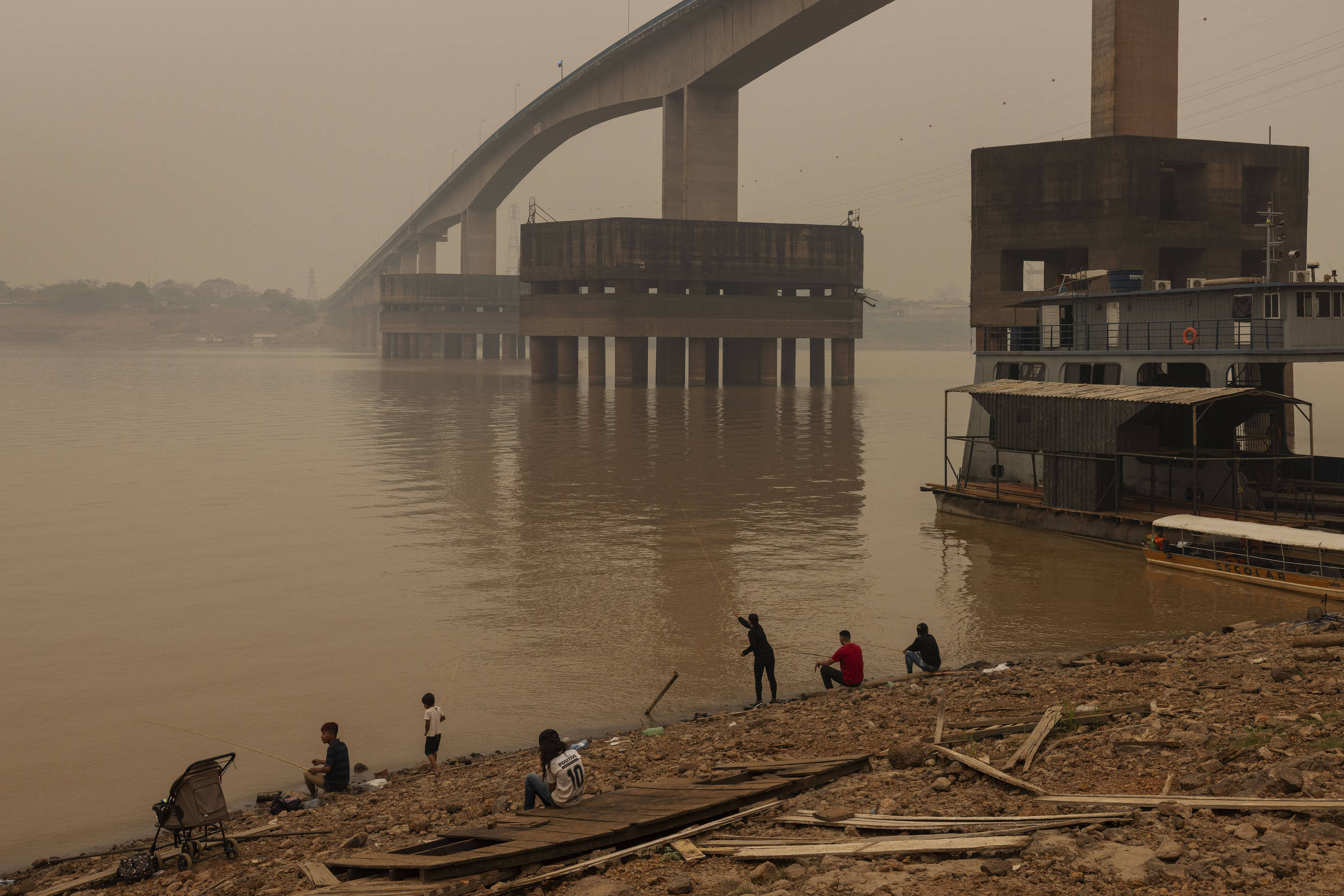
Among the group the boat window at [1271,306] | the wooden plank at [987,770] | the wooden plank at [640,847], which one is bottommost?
the wooden plank at [640,847]

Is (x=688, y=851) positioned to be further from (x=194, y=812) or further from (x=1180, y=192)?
(x=1180, y=192)

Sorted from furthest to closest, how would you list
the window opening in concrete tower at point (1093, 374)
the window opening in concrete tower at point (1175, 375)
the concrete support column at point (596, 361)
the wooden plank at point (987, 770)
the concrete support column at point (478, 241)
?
1. the concrete support column at point (478, 241)
2. the concrete support column at point (596, 361)
3. the window opening in concrete tower at point (1093, 374)
4. the window opening in concrete tower at point (1175, 375)
5. the wooden plank at point (987, 770)

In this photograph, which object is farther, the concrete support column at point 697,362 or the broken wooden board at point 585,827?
the concrete support column at point 697,362

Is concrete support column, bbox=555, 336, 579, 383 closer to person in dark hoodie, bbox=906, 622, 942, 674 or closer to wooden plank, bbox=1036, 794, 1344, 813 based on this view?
person in dark hoodie, bbox=906, 622, 942, 674

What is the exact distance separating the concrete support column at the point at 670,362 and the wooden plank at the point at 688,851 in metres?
102

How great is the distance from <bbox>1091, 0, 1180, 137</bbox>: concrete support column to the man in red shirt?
→ 1752 inches

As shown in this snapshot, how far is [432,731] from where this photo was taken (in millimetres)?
16953

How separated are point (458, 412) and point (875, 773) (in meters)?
71.5

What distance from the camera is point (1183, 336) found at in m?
34.4

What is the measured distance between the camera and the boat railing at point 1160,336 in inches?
1282

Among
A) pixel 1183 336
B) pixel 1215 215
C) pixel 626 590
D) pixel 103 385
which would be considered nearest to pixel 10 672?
pixel 626 590

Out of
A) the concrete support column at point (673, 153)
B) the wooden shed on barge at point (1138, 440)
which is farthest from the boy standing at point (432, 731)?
the concrete support column at point (673, 153)

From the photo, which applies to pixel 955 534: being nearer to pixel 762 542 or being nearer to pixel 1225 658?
pixel 762 542

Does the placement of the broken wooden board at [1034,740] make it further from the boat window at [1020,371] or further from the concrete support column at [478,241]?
the concrete support column at [478,241]
